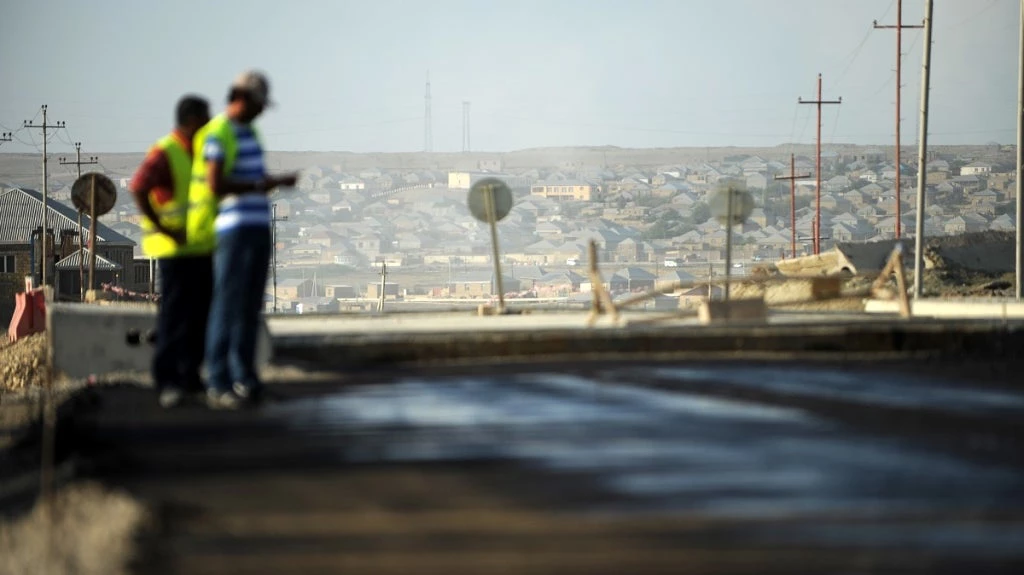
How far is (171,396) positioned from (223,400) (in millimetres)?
475

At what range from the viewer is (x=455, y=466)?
322 inches

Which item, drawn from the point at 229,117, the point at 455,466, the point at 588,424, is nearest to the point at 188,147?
the point at 229,117

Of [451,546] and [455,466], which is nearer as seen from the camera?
[451,546]

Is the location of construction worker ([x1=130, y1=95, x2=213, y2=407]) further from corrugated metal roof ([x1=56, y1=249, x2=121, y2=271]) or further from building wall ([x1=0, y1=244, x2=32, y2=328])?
corrugated metal roof ([x1=56, y1=249, x2=121, y2=271])

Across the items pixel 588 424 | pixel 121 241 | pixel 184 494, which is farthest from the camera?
pixel 121 241

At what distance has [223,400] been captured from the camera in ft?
37.8

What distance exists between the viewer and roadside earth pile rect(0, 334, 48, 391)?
31.6 m

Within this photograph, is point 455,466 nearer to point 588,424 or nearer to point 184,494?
point 184,494

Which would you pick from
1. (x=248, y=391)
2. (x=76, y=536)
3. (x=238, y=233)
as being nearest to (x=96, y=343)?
(x=248, y=391)

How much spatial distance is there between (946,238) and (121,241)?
345ft

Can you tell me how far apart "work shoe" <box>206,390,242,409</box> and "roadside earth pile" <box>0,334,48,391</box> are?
19.4 meters

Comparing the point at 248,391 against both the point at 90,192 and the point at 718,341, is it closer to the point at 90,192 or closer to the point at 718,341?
the point at 718,341

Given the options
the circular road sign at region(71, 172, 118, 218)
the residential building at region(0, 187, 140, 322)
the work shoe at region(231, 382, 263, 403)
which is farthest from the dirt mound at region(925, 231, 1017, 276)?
the residential building at region(0, 187, 140, 322)

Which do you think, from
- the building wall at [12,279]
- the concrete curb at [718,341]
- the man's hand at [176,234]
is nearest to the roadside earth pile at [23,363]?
the concrete curb at [718,341]
